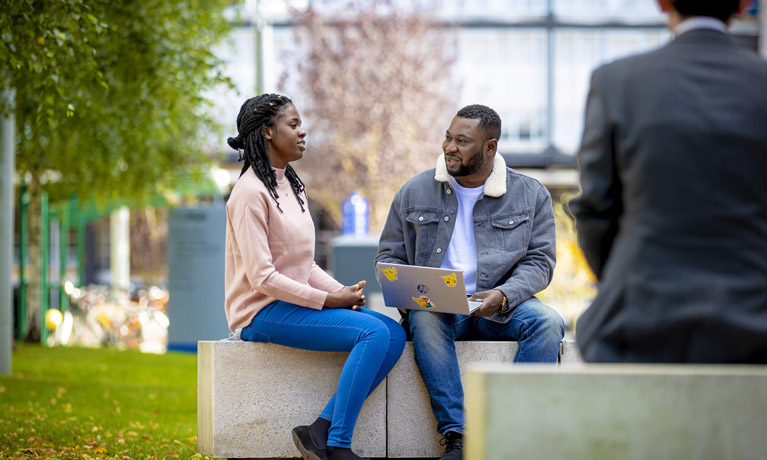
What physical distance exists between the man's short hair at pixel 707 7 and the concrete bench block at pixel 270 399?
2.64 meters

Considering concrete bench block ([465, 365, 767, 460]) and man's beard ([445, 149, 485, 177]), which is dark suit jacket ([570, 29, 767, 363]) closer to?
concrete bench block ([465, 365, 767, 460])

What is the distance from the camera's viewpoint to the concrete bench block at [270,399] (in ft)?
15.8

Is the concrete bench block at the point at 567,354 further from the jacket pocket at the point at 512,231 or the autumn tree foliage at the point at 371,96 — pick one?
the autumn tree foliage at the point at 371,96

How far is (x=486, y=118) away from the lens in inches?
198

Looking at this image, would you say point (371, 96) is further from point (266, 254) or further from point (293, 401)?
point (266, 254)

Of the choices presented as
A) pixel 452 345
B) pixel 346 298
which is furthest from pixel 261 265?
pixel 452 345

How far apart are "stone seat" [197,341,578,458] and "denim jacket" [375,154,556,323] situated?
387mm

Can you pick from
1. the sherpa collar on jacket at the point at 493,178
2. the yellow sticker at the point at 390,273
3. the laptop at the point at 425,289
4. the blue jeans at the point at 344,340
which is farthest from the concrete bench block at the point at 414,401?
the sherpa collar on jacket at the point at 493,178

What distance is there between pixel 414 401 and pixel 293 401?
1.93ft

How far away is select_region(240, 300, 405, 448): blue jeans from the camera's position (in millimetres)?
A: 4430

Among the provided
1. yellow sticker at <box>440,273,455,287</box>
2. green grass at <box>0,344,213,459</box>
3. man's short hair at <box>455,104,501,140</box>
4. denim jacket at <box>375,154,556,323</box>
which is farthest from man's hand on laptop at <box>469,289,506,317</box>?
green grass at <box>0,344,213,459</box>

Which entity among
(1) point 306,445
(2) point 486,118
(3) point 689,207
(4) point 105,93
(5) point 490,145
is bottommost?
(1) point 306,445

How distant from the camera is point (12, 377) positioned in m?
10.7

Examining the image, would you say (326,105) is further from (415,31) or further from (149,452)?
(149,452)
